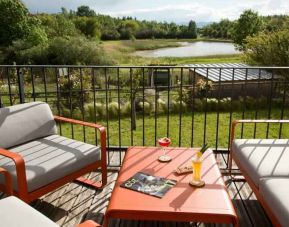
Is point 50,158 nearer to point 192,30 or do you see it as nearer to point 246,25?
point 246,25

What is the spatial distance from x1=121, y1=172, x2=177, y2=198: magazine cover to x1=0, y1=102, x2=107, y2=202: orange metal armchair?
636 millimetres

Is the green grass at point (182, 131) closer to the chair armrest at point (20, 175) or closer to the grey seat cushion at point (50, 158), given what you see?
the grey seat cushion at point (50, 158)

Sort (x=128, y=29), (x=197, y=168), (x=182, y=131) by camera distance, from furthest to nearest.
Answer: (x=128, y=29) < (x=182, y=131) < (x=197, y=168)

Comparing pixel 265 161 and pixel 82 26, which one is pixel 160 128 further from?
pixel 82 26

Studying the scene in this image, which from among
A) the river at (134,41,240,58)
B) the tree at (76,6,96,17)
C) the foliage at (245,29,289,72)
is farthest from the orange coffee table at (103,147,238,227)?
the tree at (76,6,96,17)

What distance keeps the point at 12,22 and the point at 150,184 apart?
1259 inches

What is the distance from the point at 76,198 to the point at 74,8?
149ft

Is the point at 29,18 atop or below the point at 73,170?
atop

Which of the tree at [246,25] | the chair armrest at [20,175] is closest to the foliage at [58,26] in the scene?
the tree at [246,25]

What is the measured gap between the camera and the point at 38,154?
2664 millimetres

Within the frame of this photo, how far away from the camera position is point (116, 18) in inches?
1849

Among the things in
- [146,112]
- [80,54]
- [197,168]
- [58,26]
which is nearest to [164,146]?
[197,168]

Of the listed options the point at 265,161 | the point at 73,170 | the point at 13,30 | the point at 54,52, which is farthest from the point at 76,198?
the point at 13,30

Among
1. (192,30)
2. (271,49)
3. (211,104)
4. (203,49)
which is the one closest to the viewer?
(211,104)
